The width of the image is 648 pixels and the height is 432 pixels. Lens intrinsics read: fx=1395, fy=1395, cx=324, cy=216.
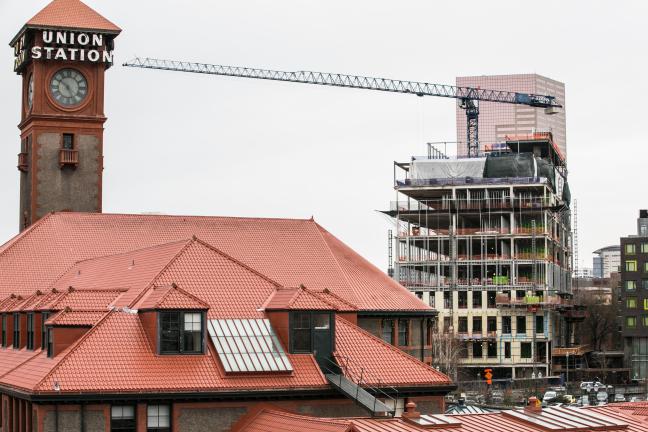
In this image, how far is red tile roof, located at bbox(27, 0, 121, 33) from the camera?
280ft

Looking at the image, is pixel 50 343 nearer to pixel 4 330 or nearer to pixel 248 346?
pixel 248 346

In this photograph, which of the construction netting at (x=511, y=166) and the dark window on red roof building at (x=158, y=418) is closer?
the dark window on red roof building at (x=158, y=418)

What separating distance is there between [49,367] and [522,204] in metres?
112

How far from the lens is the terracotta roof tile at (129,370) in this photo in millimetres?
47188

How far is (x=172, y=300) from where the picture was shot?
49594 mm

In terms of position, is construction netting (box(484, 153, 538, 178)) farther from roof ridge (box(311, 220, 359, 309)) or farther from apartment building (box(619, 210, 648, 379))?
roof ridge (box(311, 220, 359, 309))

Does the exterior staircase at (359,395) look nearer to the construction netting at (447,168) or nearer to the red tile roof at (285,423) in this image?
the red tile roof at (285,423)

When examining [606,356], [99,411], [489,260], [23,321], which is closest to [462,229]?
[489,260]

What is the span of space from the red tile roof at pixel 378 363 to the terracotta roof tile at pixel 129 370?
1985 mm

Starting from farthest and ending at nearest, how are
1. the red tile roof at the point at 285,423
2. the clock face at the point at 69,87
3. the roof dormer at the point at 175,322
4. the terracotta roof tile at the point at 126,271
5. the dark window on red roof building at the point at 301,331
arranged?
the clock face at the point at 69,87
the terracotta roof tile at the point at 126,271
the dark window on red roof building at the point at 301,331
the roof dormer at the point at 175,322
the red tile roof at the point at 285,423

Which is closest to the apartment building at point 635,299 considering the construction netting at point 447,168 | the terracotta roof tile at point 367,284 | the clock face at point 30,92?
the construction netting at point 447,168

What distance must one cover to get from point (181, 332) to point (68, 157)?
38.2 m

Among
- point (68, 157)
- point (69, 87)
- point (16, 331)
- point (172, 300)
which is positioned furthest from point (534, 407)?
point (69, 87)

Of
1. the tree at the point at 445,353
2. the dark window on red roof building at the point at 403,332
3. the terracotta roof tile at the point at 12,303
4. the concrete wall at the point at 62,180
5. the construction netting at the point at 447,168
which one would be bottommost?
the tree at the point at 445,353
